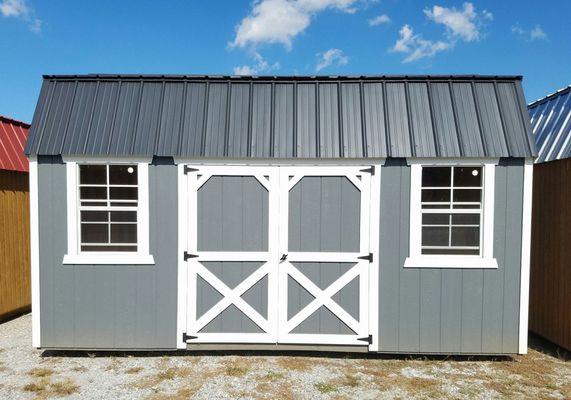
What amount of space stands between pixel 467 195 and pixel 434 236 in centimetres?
76

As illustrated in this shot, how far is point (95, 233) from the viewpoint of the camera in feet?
15.9

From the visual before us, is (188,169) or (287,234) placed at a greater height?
(188,169)

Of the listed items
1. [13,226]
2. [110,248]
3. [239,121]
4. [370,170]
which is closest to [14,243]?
[13,226]

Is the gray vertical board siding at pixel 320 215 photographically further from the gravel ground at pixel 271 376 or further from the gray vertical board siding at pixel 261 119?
the gravel ground at pixel 271 376

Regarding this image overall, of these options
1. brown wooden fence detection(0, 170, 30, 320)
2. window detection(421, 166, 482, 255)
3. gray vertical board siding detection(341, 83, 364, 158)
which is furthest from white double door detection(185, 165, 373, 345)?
brown wooden fence detection(0, 170, 30, 320)

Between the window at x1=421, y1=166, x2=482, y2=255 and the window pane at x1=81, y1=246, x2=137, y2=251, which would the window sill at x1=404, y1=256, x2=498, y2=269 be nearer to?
the window at x1=421, y1=166, x2=482, y2=255

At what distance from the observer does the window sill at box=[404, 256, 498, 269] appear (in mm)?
4535

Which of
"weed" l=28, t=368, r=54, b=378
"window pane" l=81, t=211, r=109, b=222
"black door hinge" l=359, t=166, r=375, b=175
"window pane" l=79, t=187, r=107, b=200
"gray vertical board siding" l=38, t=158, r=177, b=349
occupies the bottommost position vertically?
"weed" l=28, t=368, r=54, b=378

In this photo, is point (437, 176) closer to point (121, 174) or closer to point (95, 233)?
point (121, 174)

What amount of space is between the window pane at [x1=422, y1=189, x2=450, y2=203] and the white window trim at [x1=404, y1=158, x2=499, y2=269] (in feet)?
0.88

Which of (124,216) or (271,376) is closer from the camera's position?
(271,376)

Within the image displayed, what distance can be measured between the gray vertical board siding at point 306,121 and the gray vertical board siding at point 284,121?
10 centimetres

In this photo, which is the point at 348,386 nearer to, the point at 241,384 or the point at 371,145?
the point at 241,384

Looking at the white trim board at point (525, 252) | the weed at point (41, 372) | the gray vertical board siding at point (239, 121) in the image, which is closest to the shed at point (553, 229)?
the white trim board at point (525, 252)
